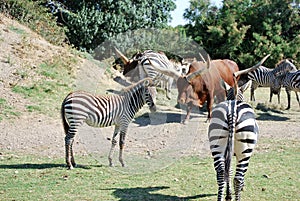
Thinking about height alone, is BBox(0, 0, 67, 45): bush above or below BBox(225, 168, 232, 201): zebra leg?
above

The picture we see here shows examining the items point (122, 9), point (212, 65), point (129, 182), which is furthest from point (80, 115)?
point (122, 9)

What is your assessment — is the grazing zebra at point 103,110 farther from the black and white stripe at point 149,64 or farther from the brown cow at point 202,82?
the black and white stripe at point 149,64

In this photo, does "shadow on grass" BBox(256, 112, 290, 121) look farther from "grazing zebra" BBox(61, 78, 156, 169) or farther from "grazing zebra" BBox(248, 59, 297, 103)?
"grazing zebra" BBox(61, 78, 156, 169)

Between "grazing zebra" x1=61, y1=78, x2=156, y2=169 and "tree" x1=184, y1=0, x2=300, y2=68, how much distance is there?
63.0ft

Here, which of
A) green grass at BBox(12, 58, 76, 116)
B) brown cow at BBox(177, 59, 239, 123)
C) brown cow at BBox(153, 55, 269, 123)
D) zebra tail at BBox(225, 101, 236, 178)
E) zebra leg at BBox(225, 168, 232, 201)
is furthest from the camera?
green grass at BBox(12, 58, 76, 116)

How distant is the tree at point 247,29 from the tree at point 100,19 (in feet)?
15.2

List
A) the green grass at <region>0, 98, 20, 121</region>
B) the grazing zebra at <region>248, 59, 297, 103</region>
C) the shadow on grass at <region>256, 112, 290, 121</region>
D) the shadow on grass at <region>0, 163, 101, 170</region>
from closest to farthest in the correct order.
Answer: the shadow on grass at <region>0, 163, 101, 170</region>, the green grass at <region>0, 98, 20, 121</region>, the shadow on grass at <region>256, 112, 290, 121</region>, the grazing zebra at <region>248, 59, 297, 103</region>

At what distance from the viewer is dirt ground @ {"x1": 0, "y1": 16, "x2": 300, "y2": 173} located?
9711 millimetres

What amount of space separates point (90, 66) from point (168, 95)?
4446 mm

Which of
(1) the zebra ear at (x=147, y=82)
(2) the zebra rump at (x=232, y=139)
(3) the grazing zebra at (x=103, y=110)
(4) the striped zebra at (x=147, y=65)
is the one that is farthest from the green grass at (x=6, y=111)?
(2) the zebra rump at (x=232, y=139)

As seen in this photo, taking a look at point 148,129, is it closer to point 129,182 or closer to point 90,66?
point 129,182

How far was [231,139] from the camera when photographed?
5.60 meters

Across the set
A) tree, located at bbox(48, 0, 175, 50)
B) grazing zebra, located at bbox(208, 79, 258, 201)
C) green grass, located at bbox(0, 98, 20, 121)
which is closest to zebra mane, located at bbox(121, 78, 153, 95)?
grazing zebra, located at bbox(208, 79, 258, 201)

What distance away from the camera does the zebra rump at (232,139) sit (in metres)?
5.67
